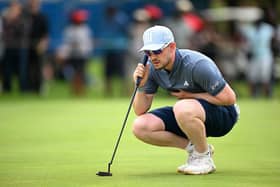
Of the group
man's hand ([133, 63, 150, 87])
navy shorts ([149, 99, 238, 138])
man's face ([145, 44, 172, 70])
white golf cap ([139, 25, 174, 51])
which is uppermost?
white golf cap ([139, 25, 174, 51])

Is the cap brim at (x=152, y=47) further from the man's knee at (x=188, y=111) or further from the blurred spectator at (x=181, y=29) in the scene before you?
the blurred spectator at (x=181, y=29)

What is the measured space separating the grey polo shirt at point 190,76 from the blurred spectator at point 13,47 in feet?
43.2

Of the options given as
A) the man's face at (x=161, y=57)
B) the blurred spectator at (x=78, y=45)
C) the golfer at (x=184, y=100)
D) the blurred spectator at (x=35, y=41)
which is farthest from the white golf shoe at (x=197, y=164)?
the blurred spectator at (x=78, y=45)

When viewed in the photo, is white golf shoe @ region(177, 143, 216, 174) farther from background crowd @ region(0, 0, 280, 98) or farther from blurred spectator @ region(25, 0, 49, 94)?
blurred spectator @ region(25, 0, 49, 94)

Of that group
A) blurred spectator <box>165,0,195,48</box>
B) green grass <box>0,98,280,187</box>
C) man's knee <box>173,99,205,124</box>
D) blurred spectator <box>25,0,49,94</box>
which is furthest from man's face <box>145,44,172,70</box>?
blurred spectator <box>165,0,195,48</box>

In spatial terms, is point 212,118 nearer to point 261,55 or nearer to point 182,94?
point 182,94

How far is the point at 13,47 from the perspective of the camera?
21.3m

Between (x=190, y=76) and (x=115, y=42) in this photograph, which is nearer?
(x=190, y=76)

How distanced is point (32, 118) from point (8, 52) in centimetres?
647

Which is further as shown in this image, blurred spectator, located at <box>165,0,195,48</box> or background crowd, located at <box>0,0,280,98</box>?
blurred spectator, located at <box>165,0,195,48</box>

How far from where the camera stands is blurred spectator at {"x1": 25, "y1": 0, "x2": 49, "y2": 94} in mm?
20516

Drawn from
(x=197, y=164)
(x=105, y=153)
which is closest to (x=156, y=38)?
(x=197, y=164)

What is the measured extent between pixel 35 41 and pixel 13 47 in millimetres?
644

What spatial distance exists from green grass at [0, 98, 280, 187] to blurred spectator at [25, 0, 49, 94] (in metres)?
3.94
